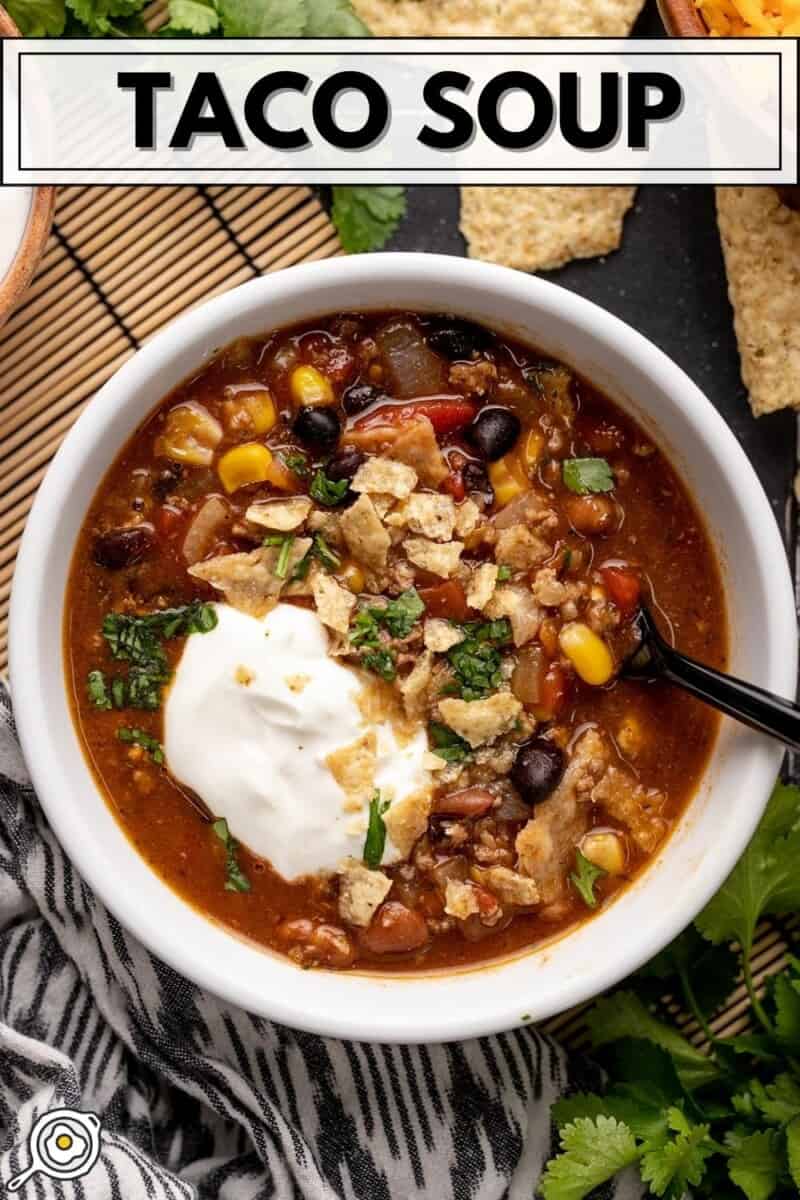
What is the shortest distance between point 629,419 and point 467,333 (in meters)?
0.38

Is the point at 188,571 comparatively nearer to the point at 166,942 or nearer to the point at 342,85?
the point at 166,942

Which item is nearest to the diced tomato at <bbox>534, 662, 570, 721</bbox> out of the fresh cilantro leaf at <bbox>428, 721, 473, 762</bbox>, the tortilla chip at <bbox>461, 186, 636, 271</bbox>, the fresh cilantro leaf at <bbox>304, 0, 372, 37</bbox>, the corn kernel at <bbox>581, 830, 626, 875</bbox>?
the fresh cilantro leaf at <bbox>428, 721, 473, 762</bbox>

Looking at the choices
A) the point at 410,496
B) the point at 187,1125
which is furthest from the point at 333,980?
the point at 410,496

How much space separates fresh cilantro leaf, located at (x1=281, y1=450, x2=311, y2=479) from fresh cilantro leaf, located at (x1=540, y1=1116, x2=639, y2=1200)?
1.55 metres

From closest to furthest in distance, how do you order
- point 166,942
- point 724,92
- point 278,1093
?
point 166,942 < point 724,92 < point 278,1093

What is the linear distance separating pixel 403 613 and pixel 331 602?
154mm

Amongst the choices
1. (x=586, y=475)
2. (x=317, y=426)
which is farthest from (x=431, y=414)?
(x=586, y=475)

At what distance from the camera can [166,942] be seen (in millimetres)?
2838

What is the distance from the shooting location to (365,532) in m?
2.82

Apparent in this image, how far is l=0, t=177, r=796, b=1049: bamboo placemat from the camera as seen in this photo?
10.8ft

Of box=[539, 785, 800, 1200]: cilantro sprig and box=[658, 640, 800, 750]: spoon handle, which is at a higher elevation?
box=[658, 640, 800, 750]: spoon handle

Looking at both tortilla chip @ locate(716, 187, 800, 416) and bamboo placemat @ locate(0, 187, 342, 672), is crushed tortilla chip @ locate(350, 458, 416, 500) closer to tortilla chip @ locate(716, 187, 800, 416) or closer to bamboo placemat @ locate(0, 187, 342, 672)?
bamboo placemat @ locate(0, 187, 342, 672)

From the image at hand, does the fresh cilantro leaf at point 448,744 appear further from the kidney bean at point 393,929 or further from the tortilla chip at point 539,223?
the tortilla chip at point 539,223

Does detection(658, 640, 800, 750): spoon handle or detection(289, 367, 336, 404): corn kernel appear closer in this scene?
detection(658, 640, 800, 750): spoon handle
